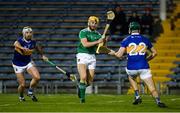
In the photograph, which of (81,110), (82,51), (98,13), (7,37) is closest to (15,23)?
(7,37)

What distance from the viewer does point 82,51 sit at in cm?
1628

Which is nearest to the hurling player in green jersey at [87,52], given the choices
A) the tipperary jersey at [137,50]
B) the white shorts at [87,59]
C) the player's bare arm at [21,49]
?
the white shorts at [87,59]

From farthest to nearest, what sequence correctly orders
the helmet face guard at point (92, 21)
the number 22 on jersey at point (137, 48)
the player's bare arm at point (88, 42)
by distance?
the helmet face guard at point (92, 21) → the player's bare arm at point (88, 42) → the number 22 on jersey at point (137, 48)

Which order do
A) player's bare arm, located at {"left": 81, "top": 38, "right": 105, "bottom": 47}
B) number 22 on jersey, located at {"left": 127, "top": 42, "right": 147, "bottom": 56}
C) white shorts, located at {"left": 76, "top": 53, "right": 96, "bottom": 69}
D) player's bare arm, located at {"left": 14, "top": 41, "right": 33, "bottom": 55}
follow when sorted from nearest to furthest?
number 22 on jersey, located at {"left": 127, "top": 42, "right": 147, "bottom": 56}, player's bare arm, located at {"left": 81, "top": 38, "right": 105, "bottom": 47}, white shorts, located at {"left": 76, "top": 53, "right": 96, "bottom": 69}, player's bare arm, located at {"left": 14, "top": 41, "right": 33, "bottom": 55}

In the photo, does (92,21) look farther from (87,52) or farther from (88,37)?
(87,52)

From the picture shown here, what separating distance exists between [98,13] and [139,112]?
17.5m

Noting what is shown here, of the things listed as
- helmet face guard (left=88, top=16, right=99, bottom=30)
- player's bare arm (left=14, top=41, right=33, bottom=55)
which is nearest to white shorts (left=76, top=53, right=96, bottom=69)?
helmet face guard (left=88, top=16, right=99, bottom=30)

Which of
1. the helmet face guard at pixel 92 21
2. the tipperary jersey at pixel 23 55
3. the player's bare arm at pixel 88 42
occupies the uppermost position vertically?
the helmet face guard at pixel 92 21

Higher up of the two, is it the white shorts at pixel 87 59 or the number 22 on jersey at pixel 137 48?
the number 22 on jersey at pixel 137 48

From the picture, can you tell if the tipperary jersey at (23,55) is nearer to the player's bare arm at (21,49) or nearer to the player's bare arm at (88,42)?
the player's bare arm at (21,49)

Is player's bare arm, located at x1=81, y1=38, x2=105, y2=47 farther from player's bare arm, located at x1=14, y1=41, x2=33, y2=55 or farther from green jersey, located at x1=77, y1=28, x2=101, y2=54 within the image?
player's bare arm, located at x1=14, y1=41, x2=33, y2=55

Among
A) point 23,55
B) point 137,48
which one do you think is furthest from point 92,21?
point 23,55

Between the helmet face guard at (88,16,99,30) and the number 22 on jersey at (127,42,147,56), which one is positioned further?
the helmet face guard at (88,16,99,30)

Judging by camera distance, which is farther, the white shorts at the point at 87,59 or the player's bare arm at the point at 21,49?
the player's bare arm at the point at 21,49
